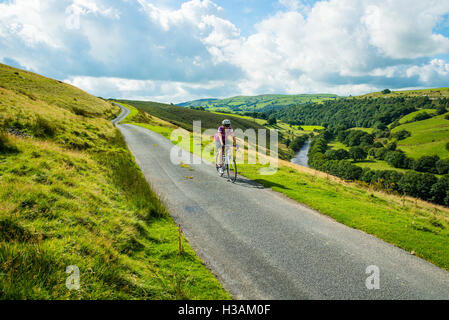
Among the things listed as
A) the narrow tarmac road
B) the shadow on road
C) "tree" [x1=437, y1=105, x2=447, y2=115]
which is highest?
"tree" [x1=437, y1=105, x2=447, y2=115]

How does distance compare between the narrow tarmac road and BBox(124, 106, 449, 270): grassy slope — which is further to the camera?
BBox(124, 106, 449, 270): grassy slope

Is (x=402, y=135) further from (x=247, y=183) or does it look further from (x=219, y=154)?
(x=219, y=154)

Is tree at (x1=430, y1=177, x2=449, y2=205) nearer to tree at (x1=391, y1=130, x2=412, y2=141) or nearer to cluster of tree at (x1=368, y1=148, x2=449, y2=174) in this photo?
cluster of tree at (x1=368, y1=148, x2=449, y2=174)

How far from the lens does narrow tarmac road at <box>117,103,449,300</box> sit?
4.86 meters

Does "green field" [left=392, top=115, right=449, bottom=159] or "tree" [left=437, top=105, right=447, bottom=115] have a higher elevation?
"tree" [left=437, top=105, right=447, bottom=115]

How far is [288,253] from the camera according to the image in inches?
241

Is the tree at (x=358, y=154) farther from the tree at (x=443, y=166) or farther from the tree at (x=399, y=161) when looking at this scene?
the tree at (x=443, y=166)

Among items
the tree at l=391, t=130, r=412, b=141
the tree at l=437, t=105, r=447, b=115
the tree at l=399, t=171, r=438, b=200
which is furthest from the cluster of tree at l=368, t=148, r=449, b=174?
the tree at l=437, t=105, r=447, b=115

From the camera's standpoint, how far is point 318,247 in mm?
6406

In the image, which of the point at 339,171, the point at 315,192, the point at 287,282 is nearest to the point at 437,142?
Result: the point at 339,171

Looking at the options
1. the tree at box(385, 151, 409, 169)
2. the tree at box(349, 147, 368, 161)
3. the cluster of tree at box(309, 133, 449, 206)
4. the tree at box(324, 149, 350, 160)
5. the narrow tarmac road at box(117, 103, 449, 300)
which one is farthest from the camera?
the tree at box(349, 147, 368, 161)

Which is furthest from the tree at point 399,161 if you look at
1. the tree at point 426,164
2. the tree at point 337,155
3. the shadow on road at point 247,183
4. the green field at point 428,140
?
the shadow on road at point 247,183

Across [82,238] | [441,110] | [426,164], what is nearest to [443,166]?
[426,164]
